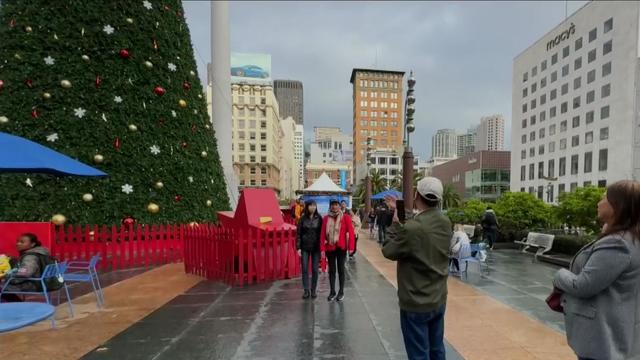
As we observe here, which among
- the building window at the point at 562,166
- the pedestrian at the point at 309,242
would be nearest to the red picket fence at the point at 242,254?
the pedestrian at the point at 309,242

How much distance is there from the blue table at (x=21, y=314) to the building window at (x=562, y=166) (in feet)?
228

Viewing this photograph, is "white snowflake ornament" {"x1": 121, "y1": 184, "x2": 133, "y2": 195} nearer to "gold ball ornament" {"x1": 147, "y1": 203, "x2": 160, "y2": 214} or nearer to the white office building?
"gold ball ornament" {"x1": 147, "y1": 203, "x2": 160, "y2": 214}

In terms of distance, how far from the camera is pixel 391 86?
12194cm

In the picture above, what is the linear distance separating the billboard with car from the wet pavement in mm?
84913

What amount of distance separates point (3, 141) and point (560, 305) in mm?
5782

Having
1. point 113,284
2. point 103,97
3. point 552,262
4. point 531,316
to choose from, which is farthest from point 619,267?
point 103,97

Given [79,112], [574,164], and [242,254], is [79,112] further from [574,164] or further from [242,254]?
[574,164]

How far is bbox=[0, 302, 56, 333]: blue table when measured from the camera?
9.13 feet

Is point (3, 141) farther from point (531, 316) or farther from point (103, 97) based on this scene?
point (531, 316)

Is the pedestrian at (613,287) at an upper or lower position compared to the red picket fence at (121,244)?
upper

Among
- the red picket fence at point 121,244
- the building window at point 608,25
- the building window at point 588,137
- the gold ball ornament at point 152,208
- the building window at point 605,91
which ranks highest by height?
the building window at point 608,25

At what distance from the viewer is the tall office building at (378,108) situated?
119 meters

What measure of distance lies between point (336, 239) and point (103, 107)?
7206mm

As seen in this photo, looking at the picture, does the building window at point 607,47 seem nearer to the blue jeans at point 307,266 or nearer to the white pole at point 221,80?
the white pole at point 221,80
